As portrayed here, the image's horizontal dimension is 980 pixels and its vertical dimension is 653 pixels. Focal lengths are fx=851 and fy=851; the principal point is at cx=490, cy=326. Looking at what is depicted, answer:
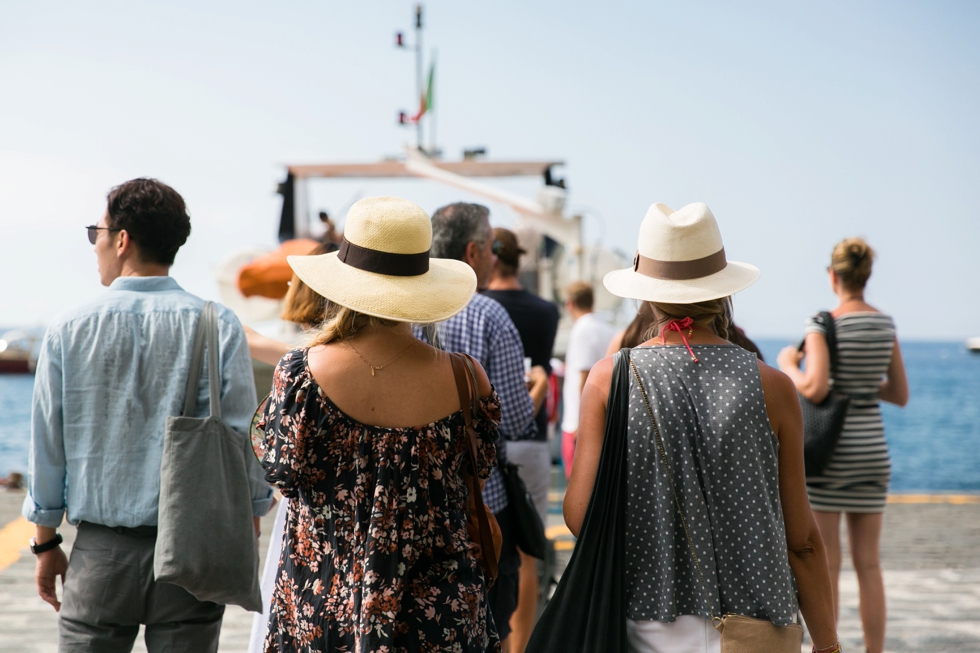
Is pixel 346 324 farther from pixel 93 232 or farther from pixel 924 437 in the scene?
pixel 924 437

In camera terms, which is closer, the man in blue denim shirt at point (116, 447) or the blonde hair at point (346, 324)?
the blonde hair at point (346, 324)

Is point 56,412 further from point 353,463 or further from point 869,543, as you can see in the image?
point 869,543

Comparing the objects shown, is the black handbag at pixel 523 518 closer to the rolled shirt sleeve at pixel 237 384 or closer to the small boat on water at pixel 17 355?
the rolled shirt sleeve at pixel 237 384

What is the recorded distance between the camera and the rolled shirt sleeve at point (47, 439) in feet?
7.95

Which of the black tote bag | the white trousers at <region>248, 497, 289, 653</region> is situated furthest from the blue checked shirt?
the black tote bag

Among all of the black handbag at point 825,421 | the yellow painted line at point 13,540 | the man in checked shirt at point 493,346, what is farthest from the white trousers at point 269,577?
the yellow painted line at point 13,540

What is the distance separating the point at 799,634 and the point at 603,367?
761 millimetres

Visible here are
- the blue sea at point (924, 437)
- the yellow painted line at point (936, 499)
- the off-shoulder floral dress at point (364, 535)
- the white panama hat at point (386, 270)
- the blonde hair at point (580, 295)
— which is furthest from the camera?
the blue sea at point (924, 437)

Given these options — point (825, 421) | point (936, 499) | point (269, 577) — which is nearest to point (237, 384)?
Answer: point (269, 577)

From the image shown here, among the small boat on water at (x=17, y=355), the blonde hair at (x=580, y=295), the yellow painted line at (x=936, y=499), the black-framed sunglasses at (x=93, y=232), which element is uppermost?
the black-framed sunglasses at (x=93, y=232)

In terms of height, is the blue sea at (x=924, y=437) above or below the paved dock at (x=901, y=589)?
below

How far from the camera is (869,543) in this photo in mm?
3795

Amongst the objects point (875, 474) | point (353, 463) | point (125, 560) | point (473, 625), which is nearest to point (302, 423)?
point (353, 463)

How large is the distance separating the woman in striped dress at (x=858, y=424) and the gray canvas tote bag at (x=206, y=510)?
8.18ft
